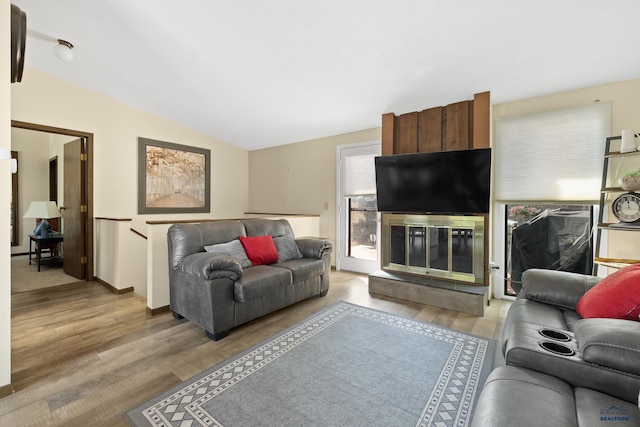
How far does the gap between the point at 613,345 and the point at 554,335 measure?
1.06ft

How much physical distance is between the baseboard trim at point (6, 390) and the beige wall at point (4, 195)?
0.01m

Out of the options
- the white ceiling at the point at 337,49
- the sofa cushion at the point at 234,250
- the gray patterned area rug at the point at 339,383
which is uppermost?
the white ceiling at the point at 337,49

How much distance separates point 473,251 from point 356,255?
6.14 feet

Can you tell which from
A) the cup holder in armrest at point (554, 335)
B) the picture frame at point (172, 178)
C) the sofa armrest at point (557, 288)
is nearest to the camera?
the cup holder in armrest at point (554, 335)

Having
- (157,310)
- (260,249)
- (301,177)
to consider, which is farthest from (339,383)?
(301,177)

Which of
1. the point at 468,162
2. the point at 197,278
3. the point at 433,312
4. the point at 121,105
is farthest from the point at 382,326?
the point at 121,105

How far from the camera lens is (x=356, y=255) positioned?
4777mm

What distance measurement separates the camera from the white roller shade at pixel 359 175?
4.48 metres

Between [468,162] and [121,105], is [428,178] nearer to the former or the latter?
[468,162]

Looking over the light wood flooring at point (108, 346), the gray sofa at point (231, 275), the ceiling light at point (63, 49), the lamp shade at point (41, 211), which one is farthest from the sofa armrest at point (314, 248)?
the lamp shade at point (41, 211)

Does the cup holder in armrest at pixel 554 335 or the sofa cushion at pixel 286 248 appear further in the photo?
the sofa cushion at pixel 286 248

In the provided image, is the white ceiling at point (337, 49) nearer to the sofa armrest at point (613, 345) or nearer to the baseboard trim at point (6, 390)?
the sofa armrest at point (613, 345)

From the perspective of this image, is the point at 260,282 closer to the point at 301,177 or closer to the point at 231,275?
the point at 231,275

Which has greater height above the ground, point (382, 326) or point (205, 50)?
point (205, 50)
